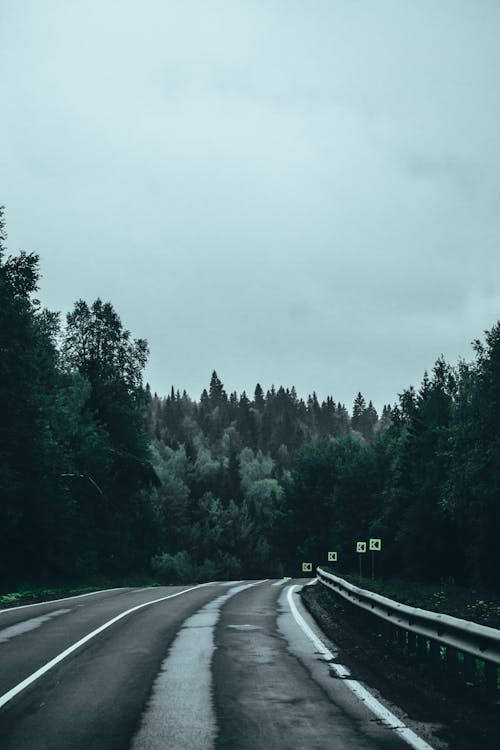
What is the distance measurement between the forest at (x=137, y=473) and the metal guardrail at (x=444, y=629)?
748 inches

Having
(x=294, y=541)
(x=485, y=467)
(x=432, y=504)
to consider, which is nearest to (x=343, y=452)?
(x=294, y=541)

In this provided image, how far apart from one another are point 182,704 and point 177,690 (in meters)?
0.77

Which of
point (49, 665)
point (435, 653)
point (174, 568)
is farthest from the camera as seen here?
point (174, 568)

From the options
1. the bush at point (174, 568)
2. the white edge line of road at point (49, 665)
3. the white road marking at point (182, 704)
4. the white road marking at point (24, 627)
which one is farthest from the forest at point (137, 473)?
the white road marking at point (182, 704)

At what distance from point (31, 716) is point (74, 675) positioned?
7.65 ft

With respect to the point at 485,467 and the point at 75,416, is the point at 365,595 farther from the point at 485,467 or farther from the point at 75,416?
the point at 75,416

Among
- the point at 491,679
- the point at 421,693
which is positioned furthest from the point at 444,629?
the point at 491,679

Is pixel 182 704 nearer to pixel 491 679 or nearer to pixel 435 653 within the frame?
pixel 491 679

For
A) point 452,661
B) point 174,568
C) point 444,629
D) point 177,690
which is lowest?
point 174,568

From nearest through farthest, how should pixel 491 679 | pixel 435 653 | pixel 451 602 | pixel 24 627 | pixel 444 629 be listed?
pixel 491 679, pixel 444 629, pixel 435 653, pixel 24 627, pixel 451 602

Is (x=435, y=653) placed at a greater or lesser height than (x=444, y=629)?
lesser

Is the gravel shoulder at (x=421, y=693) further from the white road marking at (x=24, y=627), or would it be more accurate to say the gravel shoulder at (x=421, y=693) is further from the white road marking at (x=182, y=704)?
the white road marking at (x=24, y=627)

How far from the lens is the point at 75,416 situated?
45.2 meters

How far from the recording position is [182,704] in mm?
8148
